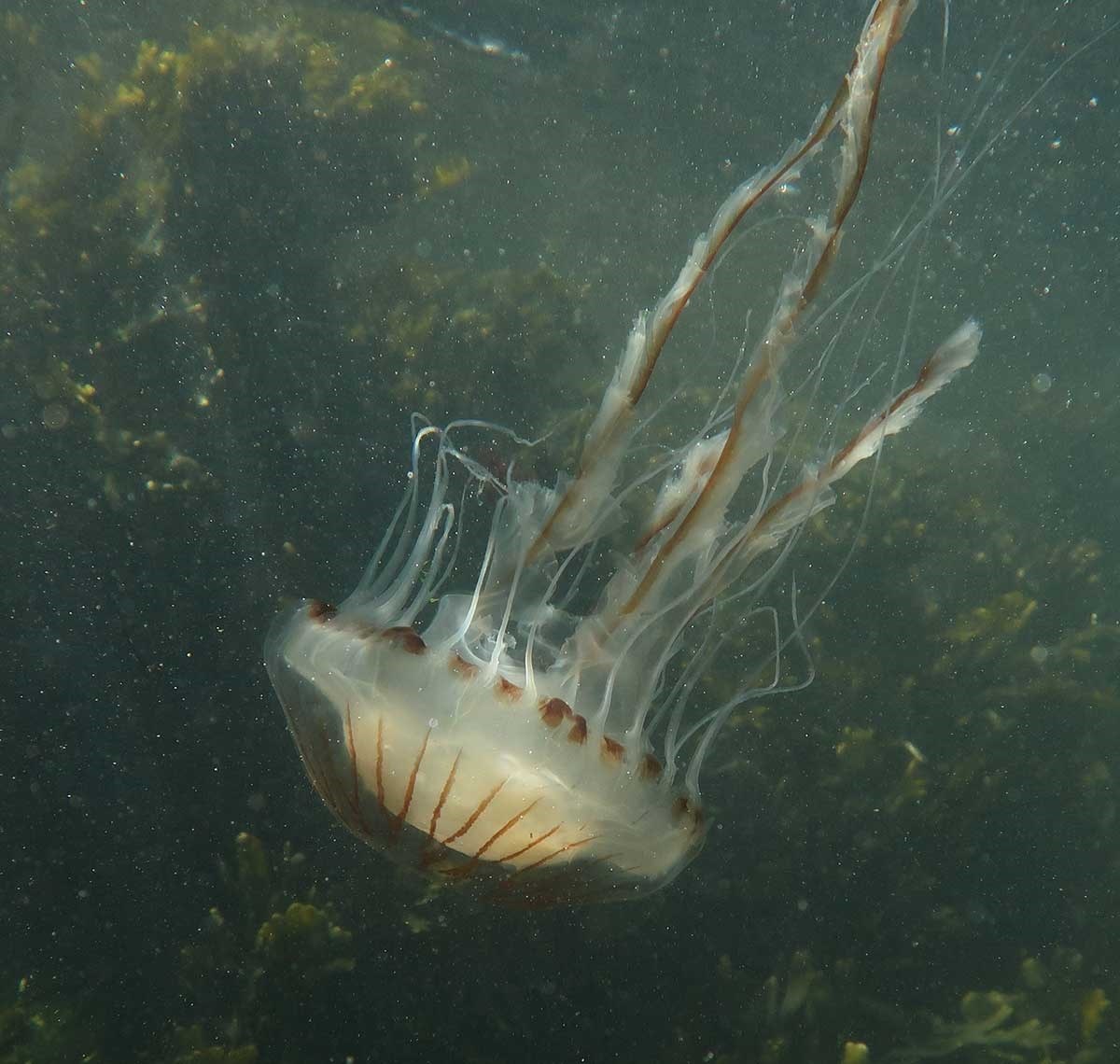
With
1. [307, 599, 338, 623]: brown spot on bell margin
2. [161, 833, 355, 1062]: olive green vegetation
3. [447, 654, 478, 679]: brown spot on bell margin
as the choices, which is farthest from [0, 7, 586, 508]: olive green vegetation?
[447, 654, 478, 679]: brown spot on bell margin

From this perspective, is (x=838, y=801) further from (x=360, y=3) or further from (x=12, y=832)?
(x=360, y=3)

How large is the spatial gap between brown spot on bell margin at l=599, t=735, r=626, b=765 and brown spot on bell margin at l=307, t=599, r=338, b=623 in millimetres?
807

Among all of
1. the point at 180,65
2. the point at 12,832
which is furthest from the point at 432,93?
the point at 12,832

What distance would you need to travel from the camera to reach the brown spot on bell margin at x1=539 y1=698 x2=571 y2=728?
1.82 meters

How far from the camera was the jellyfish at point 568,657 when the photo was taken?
1708mm

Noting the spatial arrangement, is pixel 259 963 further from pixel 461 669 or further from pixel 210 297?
pixel 210 297

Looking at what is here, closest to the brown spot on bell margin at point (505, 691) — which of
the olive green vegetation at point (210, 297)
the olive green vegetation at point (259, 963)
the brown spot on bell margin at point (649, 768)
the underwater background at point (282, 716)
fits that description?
the brown spot on bell margin at point (649, 768)

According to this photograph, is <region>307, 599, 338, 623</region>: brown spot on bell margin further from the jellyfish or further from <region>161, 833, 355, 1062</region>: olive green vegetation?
<region>161, 833, 355, 1062</region>: olive green vegetation

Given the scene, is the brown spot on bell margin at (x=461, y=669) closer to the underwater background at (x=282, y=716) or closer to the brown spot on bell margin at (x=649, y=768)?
the brown spot on bell margin at (x=649, y=768)

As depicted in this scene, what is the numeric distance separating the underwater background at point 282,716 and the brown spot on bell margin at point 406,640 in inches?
35.2

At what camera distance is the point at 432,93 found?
50.8ft

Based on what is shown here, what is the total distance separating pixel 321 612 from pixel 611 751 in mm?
871

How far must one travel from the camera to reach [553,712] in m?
1.82

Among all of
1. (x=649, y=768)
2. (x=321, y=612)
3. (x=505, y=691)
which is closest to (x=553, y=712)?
(x=505, y=691)
